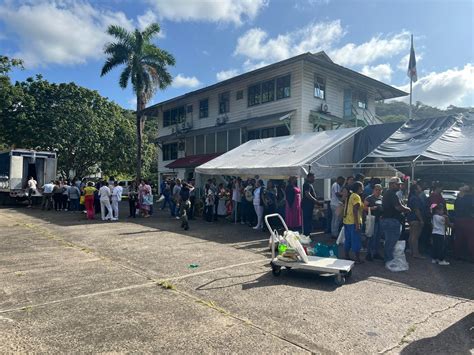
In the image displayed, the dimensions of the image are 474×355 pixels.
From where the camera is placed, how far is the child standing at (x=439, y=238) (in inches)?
294

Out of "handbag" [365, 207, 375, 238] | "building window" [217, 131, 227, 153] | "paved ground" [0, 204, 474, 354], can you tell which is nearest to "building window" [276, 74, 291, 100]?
"building window" [217, 131, 227, 153]

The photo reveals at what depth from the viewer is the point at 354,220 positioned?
282 inches

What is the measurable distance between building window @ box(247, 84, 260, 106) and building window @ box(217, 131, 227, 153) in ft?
8.55

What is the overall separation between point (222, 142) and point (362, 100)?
9.41 m

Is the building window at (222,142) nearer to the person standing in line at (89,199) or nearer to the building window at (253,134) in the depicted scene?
the building window at (253,134)

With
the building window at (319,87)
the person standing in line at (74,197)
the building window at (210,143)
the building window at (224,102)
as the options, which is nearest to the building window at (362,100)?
the building window at (319,87)

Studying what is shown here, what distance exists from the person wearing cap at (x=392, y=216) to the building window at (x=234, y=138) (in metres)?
15.7

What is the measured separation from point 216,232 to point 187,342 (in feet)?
24.5

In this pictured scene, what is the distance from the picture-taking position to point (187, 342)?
377cm

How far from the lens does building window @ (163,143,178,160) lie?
29.0m

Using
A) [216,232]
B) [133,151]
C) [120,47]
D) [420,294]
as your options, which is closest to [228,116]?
[120,47]

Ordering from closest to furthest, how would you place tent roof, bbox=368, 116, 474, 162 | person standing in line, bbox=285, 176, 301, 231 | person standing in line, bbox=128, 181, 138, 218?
tent roof, bbox=368, 116, 474, 162, person standing in line, bbox=285, 176, 301, 231, person standing in line, bbox=128, 181, 138, 218

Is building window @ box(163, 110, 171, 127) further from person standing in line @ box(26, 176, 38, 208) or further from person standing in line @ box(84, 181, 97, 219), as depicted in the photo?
person standing in line @ box(84, 181, 97, 219)

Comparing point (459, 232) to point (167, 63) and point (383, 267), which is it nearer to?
point (383, 267)
